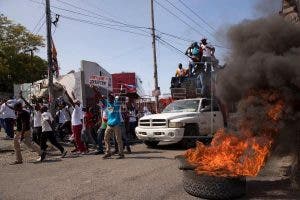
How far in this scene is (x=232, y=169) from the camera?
22.7 ft

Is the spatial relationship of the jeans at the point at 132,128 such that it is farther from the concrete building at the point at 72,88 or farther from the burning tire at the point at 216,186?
the burning tire at the point at 216,186

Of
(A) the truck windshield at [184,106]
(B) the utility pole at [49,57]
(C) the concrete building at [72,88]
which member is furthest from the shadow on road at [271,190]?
(C) the concrete building at [72,88]

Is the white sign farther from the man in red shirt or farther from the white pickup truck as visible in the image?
the man in red shirt

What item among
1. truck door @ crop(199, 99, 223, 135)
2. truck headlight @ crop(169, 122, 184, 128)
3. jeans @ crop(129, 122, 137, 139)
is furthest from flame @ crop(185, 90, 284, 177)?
jeans @ crop(129, 122, 137, 139)

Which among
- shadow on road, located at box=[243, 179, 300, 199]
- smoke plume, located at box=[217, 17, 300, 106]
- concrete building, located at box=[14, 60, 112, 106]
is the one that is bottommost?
shadow on road, located at box=[243, 179, 300, 199]

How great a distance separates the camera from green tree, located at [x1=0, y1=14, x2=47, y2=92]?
48125 millimetres

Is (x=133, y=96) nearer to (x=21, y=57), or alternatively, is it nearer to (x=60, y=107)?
(x=60, y=107)

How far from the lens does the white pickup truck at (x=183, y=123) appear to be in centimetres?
1456

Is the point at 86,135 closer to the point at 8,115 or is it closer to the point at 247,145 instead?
the point at 8,115

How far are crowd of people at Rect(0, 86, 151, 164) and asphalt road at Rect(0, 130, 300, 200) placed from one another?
24.6 inches

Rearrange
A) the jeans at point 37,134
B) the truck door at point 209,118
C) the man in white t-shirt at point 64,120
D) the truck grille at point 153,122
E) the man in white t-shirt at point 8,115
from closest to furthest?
the jeans at point 37,134, the truck grille at point 153,122, the truck door at point 209,118, the man in white t-shirt at point 64,120, the man in white t-shirt at point 8,115

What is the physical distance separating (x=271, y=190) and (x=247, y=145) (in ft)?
3.16

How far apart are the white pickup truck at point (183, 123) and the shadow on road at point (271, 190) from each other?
20.8 feet

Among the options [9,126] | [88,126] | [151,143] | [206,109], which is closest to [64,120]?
[9,126]
